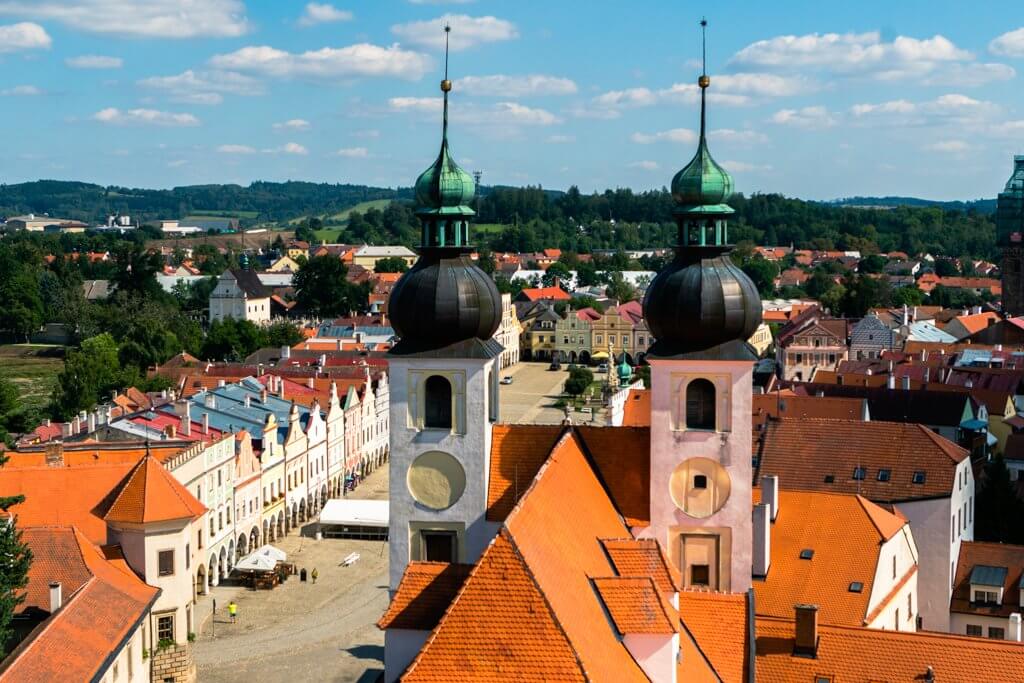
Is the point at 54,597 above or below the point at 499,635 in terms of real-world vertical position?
below

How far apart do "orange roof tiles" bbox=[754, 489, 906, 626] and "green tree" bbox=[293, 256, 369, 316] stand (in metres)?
109

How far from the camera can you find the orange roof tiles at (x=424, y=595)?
21.5 meters

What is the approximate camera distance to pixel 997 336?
304 feet

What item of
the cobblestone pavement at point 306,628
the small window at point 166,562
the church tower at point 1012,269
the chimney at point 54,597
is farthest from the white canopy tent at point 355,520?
the church tower at point 1012,269

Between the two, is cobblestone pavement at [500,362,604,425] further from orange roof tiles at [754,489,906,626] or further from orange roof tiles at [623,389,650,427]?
orange roof tiles at [754,489,906,626]

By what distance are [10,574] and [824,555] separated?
18250mm

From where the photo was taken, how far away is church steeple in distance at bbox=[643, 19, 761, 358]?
86.7ft

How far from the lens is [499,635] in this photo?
19078mm

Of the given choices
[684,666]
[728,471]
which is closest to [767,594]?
[728,471]

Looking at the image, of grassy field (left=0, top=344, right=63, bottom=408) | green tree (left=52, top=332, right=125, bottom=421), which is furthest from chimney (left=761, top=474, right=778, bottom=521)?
grassy field (left=0, top=344, right=63, bottom=408)

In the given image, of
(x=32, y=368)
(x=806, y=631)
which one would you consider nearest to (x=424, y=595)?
(x=806, y=631)

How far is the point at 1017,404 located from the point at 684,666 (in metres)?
50.6

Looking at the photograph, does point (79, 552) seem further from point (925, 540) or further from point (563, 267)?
point (563, 267)

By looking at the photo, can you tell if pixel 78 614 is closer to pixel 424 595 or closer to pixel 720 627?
pixel 424 595
